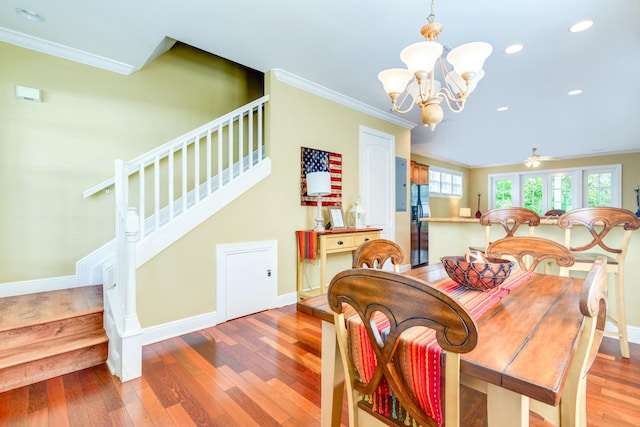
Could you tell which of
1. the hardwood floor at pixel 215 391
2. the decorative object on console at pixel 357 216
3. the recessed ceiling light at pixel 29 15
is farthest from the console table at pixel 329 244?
the recessed ceiling light at pixel 29 15

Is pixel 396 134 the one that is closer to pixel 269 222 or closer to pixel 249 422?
pixel 269 222

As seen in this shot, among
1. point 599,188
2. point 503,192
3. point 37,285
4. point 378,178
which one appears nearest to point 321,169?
point 378,178

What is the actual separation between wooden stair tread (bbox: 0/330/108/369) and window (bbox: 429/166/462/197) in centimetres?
744

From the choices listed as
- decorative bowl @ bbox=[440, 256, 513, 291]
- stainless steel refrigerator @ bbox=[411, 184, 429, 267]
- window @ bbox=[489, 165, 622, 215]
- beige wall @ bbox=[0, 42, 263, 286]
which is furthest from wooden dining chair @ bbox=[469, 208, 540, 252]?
window @ bbox=[489, 165, 622, 215]

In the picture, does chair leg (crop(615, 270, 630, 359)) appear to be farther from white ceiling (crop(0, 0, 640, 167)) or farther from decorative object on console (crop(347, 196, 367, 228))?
decorative object on console (crop(347, 196, 367, 228))

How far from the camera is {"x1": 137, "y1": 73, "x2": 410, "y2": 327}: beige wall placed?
250cm

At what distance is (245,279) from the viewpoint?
3008 millimetres

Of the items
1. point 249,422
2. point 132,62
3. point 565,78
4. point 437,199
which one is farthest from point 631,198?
point 132,62

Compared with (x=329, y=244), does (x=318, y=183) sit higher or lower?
higher

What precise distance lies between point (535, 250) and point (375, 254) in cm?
99

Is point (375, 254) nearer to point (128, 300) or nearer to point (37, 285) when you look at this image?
point (128, 300)

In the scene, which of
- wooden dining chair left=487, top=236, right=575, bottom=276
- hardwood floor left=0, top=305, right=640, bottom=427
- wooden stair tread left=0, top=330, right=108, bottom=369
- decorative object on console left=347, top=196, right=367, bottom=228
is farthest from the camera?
decorative object on console left=347, top=196, right=367, bottom=228

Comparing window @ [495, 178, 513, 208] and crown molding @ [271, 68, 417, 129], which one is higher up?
crown molding @ [271, 68, 417, 129]

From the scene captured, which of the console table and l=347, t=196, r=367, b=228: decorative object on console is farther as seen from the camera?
l=347, t=196, r=367, b=228: decorative object on console
